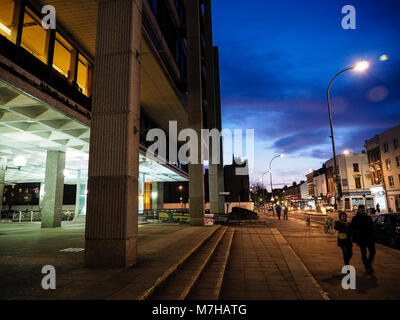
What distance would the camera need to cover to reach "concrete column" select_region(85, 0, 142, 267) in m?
5.97

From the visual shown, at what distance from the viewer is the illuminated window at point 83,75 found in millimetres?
15355

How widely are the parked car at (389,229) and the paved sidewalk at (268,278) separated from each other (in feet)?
16.3

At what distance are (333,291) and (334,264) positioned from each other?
280 cm

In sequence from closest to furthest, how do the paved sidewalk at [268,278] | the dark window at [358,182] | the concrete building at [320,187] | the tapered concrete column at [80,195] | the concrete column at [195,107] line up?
the paved sidewalk at [268,278]
the concrete column at [195,107]
the tapered concrete column at [80,195]
the dark window at [358,182]
the concrete building at [320,187]

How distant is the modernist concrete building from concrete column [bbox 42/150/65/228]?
0.21 ft

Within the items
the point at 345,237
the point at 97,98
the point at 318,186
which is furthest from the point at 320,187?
the point at 97,98

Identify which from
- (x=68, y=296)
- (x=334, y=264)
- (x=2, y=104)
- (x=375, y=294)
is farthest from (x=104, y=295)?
(x=2, y=104)

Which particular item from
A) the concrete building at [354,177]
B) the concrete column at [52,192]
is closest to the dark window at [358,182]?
the concrete building at [354,177]

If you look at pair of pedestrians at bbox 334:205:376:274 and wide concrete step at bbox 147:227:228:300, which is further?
pair of pedestrians at bbox 334:205:376:274

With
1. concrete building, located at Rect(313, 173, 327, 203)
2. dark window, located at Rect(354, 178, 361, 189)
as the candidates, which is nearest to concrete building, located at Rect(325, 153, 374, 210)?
dark window, located at Rect(354, 178, 361, 189)

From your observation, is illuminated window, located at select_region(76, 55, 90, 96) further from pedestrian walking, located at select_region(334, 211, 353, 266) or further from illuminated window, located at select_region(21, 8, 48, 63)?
pedestrian walking, located at select_region(334, 211, 353, 266)

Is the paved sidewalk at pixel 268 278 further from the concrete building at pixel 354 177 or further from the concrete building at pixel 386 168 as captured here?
the concrete building at pixel 354 177

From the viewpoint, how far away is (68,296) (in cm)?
381
